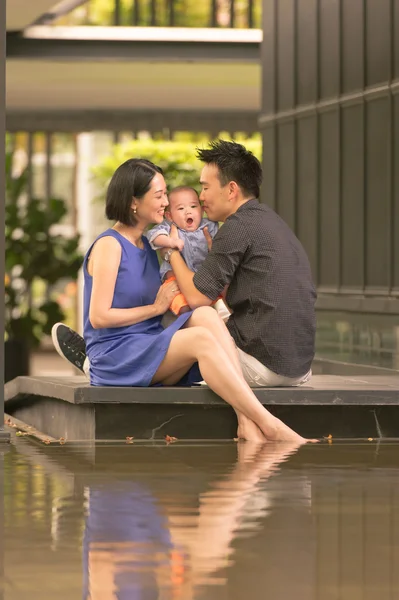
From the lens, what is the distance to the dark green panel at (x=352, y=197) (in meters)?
12.6

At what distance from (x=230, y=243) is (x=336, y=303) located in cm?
555

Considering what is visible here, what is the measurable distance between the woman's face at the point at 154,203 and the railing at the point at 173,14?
34.3 ft

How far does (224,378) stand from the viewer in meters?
7.32

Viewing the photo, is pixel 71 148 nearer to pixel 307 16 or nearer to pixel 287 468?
pixel 307 16

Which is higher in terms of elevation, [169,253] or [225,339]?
[169,253]

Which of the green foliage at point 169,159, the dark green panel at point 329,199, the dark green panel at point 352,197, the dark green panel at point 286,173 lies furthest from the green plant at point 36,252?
the dark green panel at point 352,197

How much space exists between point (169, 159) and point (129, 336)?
12848 millimetres

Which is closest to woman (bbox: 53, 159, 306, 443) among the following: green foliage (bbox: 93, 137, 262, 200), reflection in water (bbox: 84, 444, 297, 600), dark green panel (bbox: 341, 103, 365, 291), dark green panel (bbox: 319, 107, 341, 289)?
reflection in water (bbox: 84, 444, 297, 600)

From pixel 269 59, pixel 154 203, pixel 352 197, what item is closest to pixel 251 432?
pixel 154 203

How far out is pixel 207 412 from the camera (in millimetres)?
7738

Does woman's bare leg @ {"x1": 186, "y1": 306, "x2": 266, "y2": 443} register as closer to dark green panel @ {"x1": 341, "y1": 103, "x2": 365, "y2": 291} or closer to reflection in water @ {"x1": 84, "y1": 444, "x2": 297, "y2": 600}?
reflection in water @ {"x1": 84, "y1": 444, "x2": 297, "y2": 600}

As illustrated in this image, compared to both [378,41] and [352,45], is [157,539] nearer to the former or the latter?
[378,41]

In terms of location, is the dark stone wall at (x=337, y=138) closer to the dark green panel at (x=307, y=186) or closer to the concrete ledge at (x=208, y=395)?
the dark green panel at (x=307, y=186)

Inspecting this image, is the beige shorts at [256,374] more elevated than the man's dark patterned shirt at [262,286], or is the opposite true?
the man's dark patterned shirt at [262,286]
